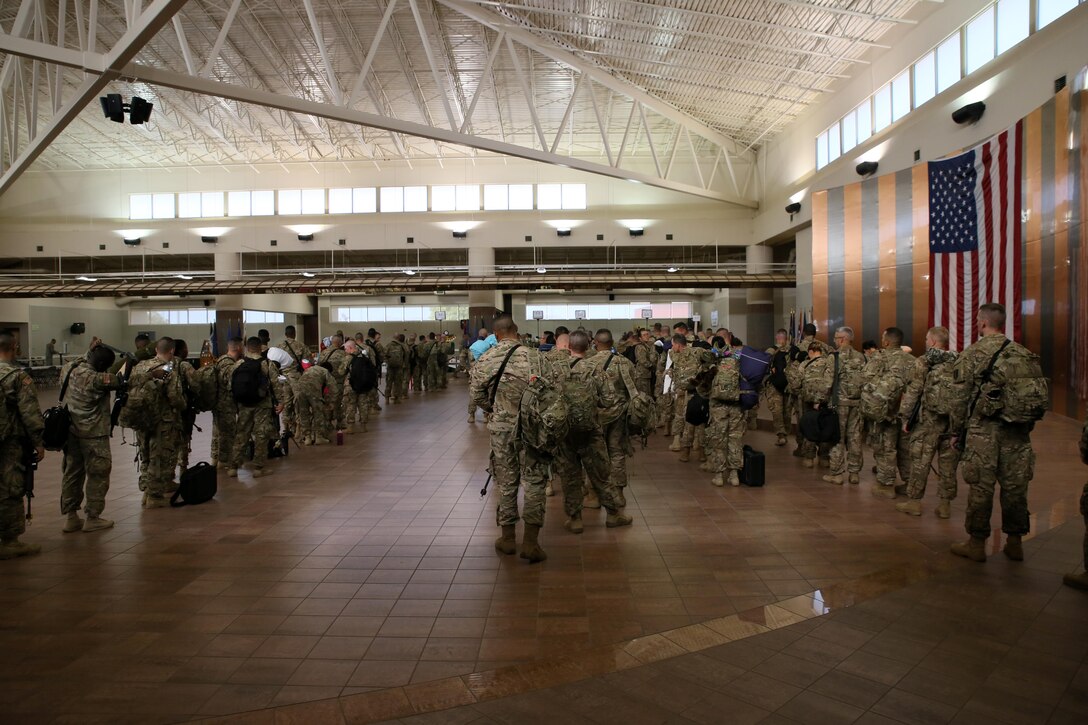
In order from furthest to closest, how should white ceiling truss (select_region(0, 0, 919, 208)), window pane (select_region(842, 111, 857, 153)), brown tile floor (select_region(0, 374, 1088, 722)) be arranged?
window pane (select_region(842, 111, 857, 153)), white ceiling truss (select_region(0, 0, 919, 208)), brown tile floor (select_region(0, 374, 1088, 722))

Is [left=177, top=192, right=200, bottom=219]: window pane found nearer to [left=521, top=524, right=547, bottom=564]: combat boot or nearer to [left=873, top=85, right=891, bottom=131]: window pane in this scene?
[left=873, top=85, right=891, bottom=131]: window pane

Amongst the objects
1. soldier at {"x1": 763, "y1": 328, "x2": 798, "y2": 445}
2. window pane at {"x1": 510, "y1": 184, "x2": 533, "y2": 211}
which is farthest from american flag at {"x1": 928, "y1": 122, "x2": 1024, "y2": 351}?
window pane at {"x1": 510, "y1": 184, "x2": 533, "y2": 211}

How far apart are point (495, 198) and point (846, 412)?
23231 mm

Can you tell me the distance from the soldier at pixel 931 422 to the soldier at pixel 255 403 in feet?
24.3

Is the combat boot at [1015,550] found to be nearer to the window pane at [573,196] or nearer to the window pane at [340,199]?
the window pane at [573,196]

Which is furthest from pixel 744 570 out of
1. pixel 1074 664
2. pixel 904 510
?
pixel 904 510

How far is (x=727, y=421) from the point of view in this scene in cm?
741

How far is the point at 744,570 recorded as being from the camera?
4.65m

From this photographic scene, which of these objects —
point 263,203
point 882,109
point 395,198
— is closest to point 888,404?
point 882,109

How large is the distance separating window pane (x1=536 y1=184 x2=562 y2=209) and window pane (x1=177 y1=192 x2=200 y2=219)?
1590cm

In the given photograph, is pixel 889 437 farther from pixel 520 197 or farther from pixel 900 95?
pixel 520 197

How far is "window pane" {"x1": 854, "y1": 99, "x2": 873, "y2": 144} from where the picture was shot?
17.2 m

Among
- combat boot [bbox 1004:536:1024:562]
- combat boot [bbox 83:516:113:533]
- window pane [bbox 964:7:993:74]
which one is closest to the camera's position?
combat boot [bbox 1004:536:1024:562]

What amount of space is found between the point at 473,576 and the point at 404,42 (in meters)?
18.2
